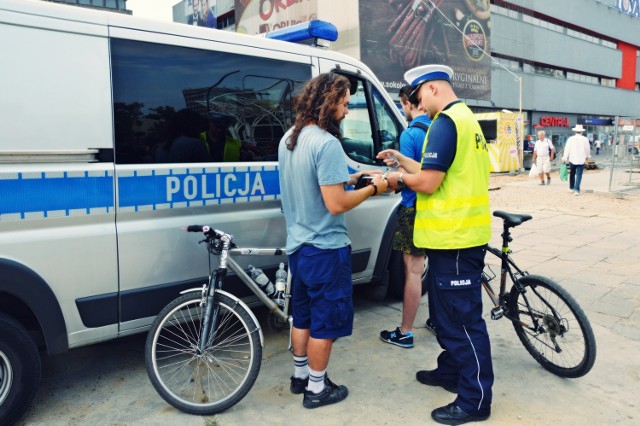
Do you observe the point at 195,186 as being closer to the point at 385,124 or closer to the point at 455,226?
the point at 455,226

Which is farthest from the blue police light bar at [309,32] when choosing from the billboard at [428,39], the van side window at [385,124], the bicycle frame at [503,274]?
the billboard at [428,39]

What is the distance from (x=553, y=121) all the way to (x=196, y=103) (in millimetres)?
41808

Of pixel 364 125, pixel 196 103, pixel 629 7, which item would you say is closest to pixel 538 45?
pixel 629 7

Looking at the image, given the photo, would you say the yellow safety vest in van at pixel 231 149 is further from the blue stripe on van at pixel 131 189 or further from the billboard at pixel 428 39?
the billboard at pixel 428 39

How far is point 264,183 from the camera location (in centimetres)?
369

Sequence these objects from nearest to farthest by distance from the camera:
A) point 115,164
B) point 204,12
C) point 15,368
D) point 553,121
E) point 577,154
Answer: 1. point 15,368
2. point 115,164
3. point 577,154
4. point 553,121
5. point 204,12

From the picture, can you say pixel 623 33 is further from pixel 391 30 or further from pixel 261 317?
pixel 261 317

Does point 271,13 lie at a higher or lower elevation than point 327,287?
higher

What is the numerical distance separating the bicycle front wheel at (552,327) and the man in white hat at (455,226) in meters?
0.71

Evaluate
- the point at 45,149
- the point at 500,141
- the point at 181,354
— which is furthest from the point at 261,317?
the point at 500,141

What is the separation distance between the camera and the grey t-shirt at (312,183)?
2779mm

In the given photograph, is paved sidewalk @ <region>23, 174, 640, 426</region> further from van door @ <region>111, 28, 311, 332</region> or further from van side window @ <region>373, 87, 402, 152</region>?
van side window @ <region>373, 87, 402, 152</region>

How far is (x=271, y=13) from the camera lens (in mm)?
30234

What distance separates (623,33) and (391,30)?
111ft
